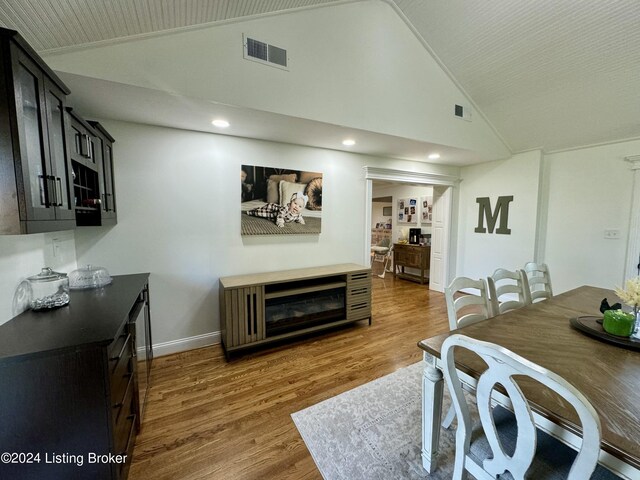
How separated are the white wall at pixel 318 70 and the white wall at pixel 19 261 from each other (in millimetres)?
1130

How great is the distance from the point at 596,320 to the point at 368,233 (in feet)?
8.39

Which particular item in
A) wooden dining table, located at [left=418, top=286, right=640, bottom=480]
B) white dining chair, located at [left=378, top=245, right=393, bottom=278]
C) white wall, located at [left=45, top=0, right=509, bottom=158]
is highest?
white wall, located at [left=45, top=0, right=509, bottom=158]

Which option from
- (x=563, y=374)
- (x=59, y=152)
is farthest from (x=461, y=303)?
(x=59, y=152)

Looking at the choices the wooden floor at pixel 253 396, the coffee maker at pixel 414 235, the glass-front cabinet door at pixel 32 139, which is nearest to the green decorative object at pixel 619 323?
the wooden floor at pixel 253 396

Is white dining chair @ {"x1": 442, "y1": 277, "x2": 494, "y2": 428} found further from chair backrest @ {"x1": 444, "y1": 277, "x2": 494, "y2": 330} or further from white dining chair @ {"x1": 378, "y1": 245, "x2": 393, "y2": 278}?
white dining chair @ {"x1": 378, "y1": 245, "x2": 393, "y2": 278}

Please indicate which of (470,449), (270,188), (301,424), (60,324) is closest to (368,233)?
(270,188)

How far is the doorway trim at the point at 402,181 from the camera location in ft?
12.6

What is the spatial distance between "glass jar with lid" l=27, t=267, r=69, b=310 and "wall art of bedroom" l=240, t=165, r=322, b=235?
1.62 meters

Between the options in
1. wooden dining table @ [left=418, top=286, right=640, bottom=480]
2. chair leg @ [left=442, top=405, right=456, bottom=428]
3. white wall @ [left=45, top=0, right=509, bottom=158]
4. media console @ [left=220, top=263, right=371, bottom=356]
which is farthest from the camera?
media console @ [left=220, top=263, right=371, bottom=356]

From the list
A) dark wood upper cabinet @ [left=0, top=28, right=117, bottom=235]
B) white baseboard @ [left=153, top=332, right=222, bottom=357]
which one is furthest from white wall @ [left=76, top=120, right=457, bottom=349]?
dark wood upper cabinet @ [left=0, top=28, right=117, bottom=235]

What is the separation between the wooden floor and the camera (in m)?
1.53

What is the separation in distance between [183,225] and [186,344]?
1305 millimetres

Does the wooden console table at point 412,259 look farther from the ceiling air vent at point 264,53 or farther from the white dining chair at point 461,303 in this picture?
the ceiling air vent at point 264,53

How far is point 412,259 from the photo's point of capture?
571cm
